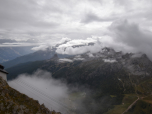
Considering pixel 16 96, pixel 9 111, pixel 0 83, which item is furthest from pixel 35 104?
pixel 0 83

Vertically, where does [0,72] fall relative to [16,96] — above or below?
above

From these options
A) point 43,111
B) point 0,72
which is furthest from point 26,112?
point 0,72

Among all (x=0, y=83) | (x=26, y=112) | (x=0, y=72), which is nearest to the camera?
(x=26, y=112)

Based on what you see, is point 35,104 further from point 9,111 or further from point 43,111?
point 9,111

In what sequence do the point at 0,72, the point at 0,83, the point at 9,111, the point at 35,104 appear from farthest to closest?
1. the point at 0,72
2. the point at 35,104
3. the point at 0,83
4. the point at 9,111

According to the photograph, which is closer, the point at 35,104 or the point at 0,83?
the point at 0,83

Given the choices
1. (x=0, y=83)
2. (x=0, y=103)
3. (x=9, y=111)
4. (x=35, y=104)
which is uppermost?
(x=0, y=83)

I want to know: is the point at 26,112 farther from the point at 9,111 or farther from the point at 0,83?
the point at 0,83
